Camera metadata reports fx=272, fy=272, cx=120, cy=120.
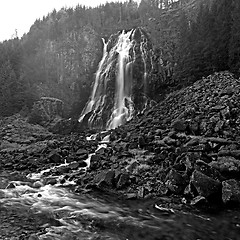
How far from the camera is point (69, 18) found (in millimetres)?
77250

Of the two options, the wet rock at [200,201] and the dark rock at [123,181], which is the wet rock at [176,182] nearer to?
the wet rock at [200,201]

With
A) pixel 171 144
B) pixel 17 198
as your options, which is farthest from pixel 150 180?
pixel 17 198

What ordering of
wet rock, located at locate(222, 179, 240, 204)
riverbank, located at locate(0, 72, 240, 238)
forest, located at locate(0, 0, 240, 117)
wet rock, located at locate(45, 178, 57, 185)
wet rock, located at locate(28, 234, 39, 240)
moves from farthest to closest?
1. forest, located at locate(0, 0, 240, 117)
2. wet rock, located at locate(45, 178, 57, 185)
3. riverbank, located at locate(0, 72, 240, 238)
4. wet rock, located at locate(222, 179, 240, 204)
5. wet rock, located at locate(28, 234, 39, 240)

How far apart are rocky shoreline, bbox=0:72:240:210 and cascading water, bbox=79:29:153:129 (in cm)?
1017

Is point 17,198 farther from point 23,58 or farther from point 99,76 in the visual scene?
point 23,58

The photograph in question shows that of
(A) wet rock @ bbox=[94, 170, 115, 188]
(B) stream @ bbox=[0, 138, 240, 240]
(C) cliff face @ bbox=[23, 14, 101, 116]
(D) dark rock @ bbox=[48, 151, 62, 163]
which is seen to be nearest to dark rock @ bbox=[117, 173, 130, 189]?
(A) wet rock @ bbox=[94, 170, 115, 188]

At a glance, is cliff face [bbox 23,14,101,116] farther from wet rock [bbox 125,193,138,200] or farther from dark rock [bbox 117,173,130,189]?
wet rock [bbox 125,193,138,200]

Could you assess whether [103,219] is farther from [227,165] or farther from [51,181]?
[227,165]

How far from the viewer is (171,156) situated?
1748cm

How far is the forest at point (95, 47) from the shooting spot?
36.2m

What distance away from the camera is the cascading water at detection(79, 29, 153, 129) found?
4097 cm

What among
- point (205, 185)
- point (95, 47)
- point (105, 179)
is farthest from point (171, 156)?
point (95, 47)

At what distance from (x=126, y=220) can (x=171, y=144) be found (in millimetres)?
10121

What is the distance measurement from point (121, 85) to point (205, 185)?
32.6 m
